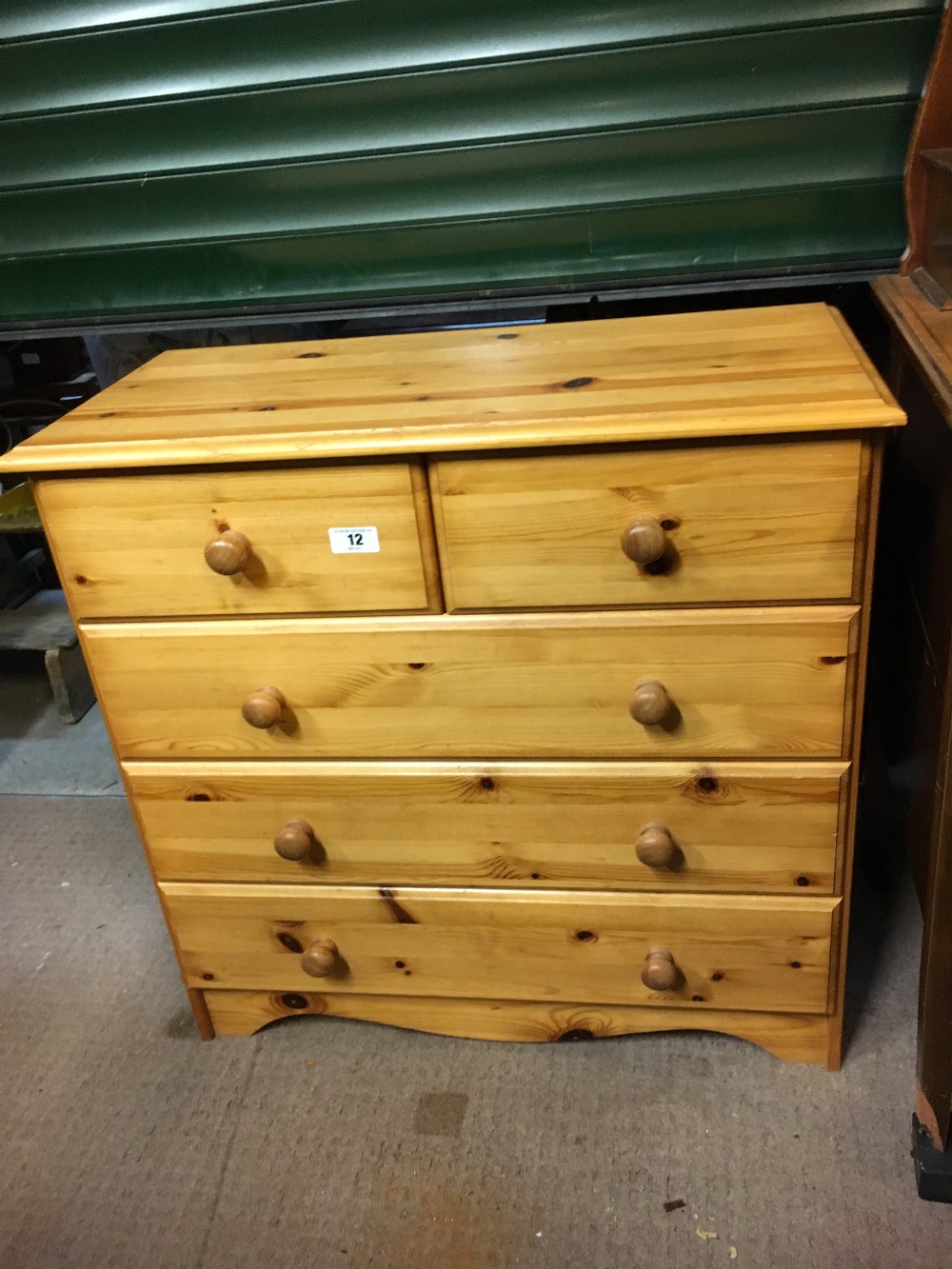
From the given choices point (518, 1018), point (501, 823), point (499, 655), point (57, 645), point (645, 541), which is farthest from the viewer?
point (57, 645)

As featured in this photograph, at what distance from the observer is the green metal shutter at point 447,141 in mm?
1243

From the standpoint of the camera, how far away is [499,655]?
1.06m

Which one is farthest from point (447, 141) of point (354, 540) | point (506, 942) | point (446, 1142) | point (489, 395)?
point (446, 1142)

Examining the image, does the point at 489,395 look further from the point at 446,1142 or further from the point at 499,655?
the point at 446,1142

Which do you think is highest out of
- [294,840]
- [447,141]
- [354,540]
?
[447,141]

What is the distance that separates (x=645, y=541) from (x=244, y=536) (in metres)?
0.42

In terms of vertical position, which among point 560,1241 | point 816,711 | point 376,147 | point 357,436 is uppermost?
point 376,147

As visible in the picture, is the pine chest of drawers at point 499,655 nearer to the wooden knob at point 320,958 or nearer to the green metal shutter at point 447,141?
the wooden knob at point 320,958

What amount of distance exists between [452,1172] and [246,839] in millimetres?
488

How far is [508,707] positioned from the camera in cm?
109

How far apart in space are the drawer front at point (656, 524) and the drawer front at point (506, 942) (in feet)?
1.39

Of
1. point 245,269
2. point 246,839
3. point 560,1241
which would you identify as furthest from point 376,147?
point 560,1241

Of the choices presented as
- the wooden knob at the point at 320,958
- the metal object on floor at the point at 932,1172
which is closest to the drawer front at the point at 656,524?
A: the wooden knob at the point at 320,958

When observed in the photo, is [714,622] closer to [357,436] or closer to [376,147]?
[357,436]
